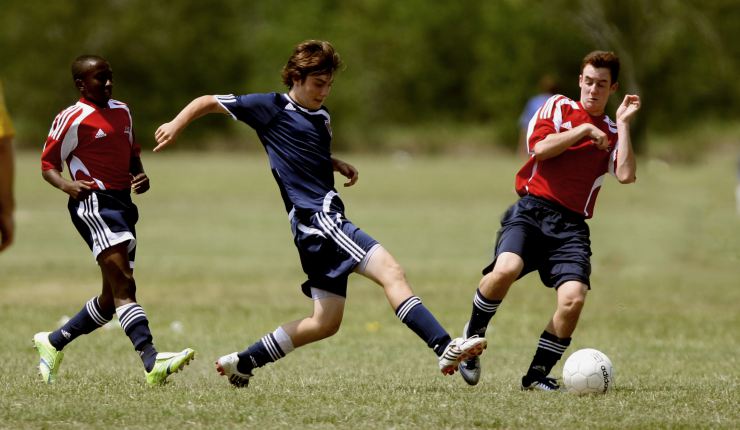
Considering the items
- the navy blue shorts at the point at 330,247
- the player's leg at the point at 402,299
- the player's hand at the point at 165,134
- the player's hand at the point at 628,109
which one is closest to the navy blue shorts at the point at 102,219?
the player's hand at the point at 165,134

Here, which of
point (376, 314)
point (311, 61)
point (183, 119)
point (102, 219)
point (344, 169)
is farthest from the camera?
point (376, 314)

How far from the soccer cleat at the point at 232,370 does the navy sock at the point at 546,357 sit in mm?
1681

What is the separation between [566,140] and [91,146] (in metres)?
2.80

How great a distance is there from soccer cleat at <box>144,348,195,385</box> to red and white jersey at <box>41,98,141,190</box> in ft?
3.53

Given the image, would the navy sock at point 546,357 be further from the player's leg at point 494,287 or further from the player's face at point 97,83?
the player's face at point 97,83

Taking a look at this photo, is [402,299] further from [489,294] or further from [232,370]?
[232,370]

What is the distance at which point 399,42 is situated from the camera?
5625 cm

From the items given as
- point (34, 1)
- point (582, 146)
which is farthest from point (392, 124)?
point (582, 146)

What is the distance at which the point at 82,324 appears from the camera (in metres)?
7.69

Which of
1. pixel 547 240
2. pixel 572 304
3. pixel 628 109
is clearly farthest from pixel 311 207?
pixel 628 109

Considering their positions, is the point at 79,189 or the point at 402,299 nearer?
the point at 402,299

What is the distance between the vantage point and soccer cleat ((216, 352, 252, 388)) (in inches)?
281

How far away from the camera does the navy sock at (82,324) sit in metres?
7.67

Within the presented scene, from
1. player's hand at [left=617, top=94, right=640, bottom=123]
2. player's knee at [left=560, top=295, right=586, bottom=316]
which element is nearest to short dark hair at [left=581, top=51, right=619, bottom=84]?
player's hand at [left=617, top=94, right=640, bottom=123]
